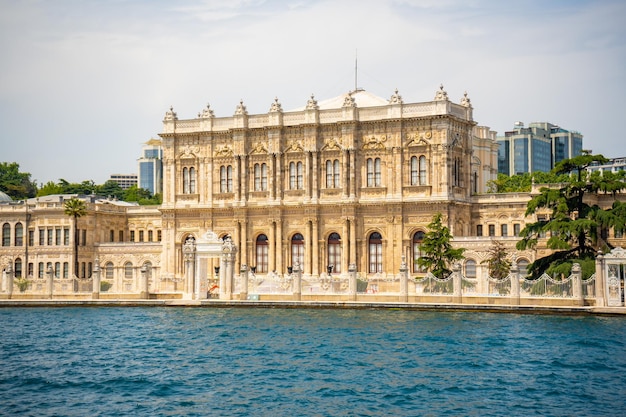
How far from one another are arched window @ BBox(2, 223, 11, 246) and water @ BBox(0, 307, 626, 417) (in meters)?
26.6

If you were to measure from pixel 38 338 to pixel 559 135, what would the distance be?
115401 millimetres

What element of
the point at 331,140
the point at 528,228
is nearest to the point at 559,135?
the point at 331,140

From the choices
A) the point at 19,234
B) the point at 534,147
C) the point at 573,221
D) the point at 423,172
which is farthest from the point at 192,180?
the point at 534,147

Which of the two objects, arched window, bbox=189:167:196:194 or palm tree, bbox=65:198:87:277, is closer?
arched window, bbox=189:167:196:194

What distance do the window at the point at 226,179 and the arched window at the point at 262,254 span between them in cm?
368

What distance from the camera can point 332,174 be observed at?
198ft

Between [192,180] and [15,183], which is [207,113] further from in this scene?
[15,183]

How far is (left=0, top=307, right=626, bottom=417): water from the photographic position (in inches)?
958

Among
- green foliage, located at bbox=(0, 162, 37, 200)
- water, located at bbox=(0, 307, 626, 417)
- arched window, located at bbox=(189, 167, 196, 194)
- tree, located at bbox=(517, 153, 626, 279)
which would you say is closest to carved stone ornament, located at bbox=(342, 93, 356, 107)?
arched window, located at bbox=(189, 167, 196, 194)

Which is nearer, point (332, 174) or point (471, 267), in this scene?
point (471, 267)

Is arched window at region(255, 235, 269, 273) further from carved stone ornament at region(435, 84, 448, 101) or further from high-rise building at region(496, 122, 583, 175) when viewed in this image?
high-rise building at region(496, 122, 583, 175)

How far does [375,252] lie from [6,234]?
25984 mm

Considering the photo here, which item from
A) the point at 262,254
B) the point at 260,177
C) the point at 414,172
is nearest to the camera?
the point at 414,172

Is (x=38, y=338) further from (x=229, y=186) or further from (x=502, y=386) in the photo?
(x=229, y=186)
